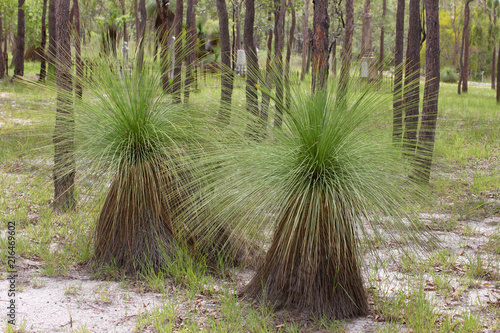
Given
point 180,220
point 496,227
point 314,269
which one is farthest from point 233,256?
point 496,227

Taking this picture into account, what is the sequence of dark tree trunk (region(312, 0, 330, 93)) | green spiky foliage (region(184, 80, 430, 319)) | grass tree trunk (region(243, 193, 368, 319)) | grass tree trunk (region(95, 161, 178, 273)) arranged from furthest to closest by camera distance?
dark tree trunk (region(312, 0, 330, 93))
grass tree trunk (region(95, 161, 178, 273))
grass tree trunk (region(243, 193, 368, 319))
green spiky foliage (region(184, 80, 430, 319))

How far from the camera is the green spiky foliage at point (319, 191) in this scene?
113 inches

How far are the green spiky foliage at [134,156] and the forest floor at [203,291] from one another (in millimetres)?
287

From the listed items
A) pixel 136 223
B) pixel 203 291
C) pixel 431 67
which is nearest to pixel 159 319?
pixel 203 291

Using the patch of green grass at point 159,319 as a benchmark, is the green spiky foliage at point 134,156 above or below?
above

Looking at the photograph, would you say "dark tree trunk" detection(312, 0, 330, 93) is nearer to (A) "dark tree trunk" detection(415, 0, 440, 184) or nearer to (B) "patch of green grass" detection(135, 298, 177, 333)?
(B) "patch of green grass" detection(135, 298, 177, 333)

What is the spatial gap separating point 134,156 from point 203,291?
4.01 ft

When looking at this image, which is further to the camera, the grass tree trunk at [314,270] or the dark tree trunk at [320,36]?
the dark tree trunk at [320,36]

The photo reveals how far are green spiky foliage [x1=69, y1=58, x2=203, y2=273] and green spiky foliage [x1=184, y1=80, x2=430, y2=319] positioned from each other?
0.72 metres

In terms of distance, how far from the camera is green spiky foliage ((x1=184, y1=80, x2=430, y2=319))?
2863 millimetres

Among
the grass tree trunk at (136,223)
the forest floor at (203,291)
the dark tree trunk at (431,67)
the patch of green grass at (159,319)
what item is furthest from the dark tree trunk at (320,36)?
the dark tree trunk at (431,67)

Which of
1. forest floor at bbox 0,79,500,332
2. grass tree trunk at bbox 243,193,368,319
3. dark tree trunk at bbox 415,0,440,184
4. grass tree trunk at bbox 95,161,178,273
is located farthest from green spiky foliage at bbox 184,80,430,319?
dark tree trunk at bbox 415,0,440,184

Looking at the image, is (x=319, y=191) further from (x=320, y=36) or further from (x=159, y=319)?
(x=320, y=36)

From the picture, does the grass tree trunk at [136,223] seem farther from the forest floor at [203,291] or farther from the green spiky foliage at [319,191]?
the green spiky foliage at [319,191]
